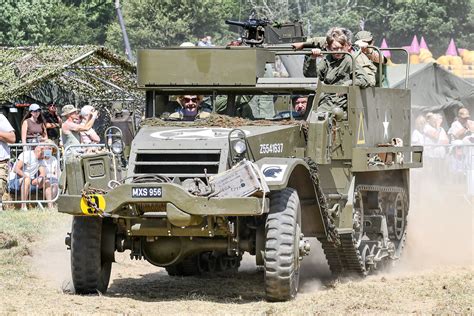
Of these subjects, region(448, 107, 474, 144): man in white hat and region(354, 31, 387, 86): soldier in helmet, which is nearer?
region(354, 31, 387, 86): soldier in helmet

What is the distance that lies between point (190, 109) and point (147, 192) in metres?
1.95

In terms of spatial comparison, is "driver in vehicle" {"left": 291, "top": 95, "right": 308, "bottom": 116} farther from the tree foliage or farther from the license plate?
the tree foliage

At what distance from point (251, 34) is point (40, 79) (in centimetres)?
864

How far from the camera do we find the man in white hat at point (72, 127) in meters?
19.4

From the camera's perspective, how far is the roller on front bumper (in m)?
10.2

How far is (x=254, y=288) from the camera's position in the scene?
12219mm

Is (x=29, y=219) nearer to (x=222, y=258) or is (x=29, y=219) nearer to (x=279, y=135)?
(x=222, y=258)

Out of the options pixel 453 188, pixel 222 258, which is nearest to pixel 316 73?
pixel 222 258

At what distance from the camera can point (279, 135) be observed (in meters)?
11.4

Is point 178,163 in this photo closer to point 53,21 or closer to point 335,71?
point 335,71

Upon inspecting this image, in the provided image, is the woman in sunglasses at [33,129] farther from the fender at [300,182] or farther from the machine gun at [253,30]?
the fender at [300,182]

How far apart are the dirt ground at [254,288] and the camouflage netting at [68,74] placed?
557 centimetres

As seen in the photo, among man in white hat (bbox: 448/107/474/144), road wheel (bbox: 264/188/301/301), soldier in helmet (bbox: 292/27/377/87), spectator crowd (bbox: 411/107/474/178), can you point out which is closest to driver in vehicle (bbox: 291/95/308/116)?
soldier in helmet (bbox: 292/27/377/87)

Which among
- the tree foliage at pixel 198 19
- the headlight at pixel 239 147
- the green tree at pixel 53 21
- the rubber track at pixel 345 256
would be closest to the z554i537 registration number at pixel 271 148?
the headlight at pixel 239 147
